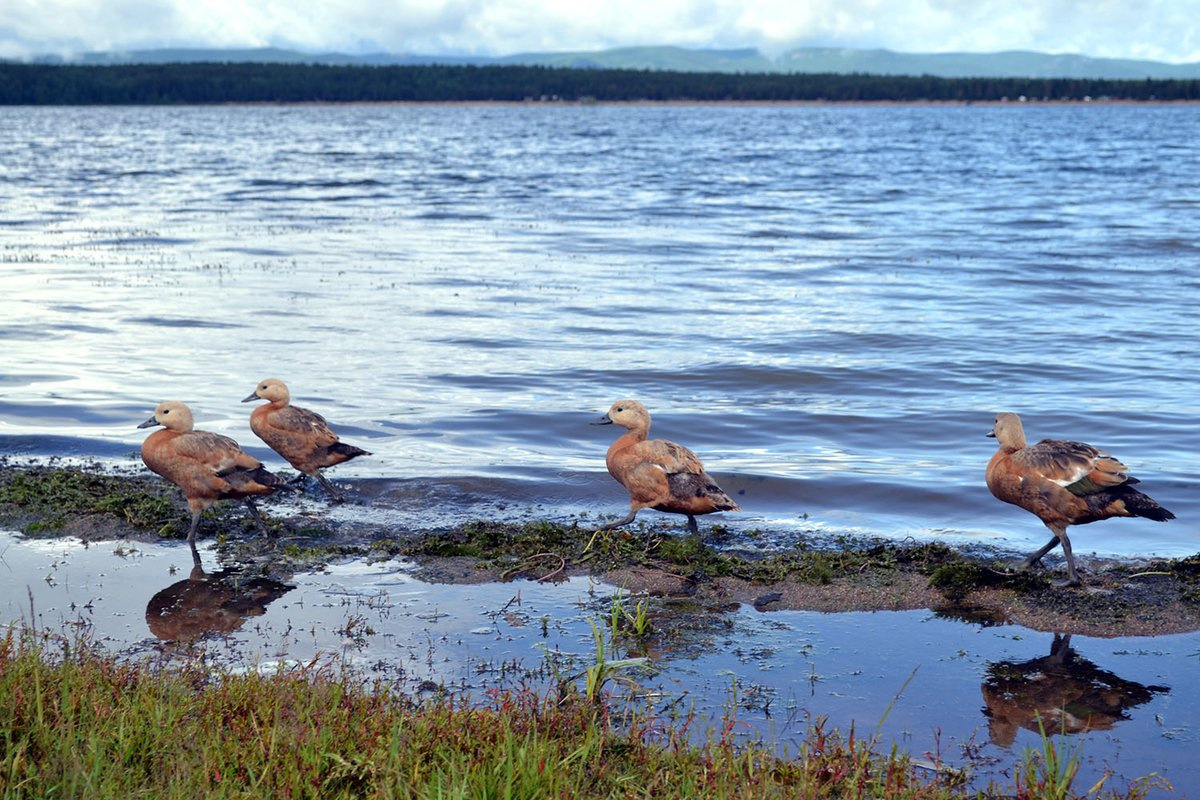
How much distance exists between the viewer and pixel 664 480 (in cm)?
955

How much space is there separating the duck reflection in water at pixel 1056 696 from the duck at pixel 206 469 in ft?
17.8

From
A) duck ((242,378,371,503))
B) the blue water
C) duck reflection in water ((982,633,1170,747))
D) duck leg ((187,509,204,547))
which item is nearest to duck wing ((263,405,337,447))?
duck ((242,378,371,503))

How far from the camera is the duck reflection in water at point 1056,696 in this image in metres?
6.40

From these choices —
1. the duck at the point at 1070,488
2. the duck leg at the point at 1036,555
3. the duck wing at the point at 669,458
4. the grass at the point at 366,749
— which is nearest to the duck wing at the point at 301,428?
the duck wing at the point at 669,458

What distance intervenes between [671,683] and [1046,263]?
24137 mm

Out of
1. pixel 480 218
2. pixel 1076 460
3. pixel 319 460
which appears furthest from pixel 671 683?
pixel 480 218

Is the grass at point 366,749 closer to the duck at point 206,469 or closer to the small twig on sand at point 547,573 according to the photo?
the small twig on sand at point 547,573

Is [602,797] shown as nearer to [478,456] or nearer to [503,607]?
[503,607]

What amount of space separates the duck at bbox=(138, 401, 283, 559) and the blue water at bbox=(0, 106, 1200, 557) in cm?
149

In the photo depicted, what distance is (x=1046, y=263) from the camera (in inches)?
1115

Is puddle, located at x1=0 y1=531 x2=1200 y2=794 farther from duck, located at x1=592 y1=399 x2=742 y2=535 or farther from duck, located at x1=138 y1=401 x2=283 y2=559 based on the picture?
duck, located at x1=592 y1=399 x2=742 y2=535

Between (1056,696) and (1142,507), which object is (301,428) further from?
(1142,507)

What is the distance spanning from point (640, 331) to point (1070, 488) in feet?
39.9

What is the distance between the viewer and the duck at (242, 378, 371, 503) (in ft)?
35.0
